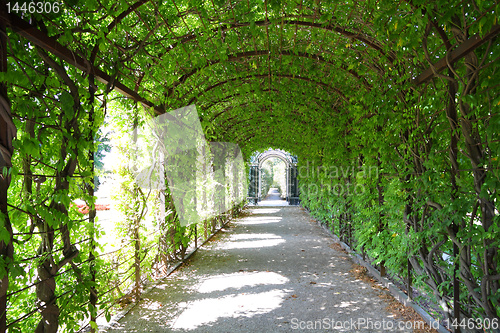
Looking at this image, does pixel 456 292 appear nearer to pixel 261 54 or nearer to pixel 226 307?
pixel 226 307

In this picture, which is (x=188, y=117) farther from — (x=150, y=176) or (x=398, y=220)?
(x=398, y=220)

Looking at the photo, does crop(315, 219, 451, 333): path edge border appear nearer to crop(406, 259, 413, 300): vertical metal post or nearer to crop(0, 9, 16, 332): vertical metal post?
crop(406, 259, 413, 300): vertical metal post

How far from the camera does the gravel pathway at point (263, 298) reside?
331cm

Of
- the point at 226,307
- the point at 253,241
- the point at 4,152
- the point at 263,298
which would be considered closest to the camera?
the point at 4,152

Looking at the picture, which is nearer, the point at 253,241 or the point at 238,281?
the point at 238,281

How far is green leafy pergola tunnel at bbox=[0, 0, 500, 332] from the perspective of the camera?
2.03 metres

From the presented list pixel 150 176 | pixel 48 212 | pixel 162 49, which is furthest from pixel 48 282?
pixel 162 49

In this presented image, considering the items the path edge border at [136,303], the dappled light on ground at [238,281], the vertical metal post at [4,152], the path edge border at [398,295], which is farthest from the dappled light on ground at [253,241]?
the vertical metal post at [4,152]

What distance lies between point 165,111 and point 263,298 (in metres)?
3.06

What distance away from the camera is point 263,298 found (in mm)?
4113

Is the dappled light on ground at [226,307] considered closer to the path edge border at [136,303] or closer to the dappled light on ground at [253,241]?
the path edge border at [136,303]

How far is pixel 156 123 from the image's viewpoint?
4852 millimetres

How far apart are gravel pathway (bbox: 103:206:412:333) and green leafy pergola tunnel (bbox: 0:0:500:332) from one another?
0.51 meters

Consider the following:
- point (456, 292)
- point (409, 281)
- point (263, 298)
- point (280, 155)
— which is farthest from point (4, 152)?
point (280, 155)
